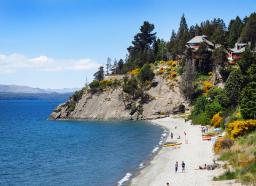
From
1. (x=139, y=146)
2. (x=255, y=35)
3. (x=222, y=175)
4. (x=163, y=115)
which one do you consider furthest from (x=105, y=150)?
(x=255, y=35)

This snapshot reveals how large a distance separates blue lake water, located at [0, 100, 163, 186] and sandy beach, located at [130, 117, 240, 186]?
274 centimetres

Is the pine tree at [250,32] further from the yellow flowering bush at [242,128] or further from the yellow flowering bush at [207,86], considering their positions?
the yellow flowering bush at [242,128]

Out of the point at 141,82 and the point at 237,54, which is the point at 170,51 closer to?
the point at 141,82

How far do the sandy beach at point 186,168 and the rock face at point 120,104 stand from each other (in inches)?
1695

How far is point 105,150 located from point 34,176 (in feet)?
69.8

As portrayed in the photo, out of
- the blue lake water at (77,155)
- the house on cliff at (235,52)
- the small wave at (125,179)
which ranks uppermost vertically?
the house on cliff at (235,52)

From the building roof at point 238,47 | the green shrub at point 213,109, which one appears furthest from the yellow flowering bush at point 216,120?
the building roof at point 238,47

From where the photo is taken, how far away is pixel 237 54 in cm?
12169

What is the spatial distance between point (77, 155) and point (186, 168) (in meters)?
22.4

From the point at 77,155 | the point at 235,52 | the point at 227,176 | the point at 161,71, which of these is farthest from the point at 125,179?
the point at 161,71

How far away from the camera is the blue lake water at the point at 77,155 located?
165 feet

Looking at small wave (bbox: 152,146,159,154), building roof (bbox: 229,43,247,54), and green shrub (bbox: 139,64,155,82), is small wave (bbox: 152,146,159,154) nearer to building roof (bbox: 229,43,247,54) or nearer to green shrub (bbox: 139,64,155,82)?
building roof (bbox: 229,43,247,54)

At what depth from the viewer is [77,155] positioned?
67.1 m

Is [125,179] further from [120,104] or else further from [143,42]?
[143,42]
